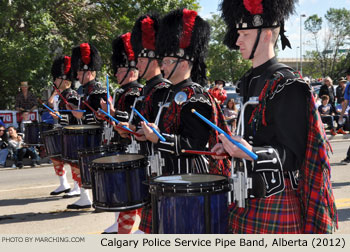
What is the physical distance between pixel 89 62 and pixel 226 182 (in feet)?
16.2

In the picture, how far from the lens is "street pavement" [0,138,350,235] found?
19.1 feet

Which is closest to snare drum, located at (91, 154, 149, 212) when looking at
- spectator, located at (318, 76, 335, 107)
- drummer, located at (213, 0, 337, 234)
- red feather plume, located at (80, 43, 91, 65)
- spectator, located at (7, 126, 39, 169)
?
drummer, located at (213, 0, 337, 234)

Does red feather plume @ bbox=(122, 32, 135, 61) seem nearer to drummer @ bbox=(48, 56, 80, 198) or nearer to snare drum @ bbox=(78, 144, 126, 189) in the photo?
snare drum @ bbox=(78, 144, 126, 189)

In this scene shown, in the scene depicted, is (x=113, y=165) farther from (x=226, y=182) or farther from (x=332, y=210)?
(x=332, y=210)

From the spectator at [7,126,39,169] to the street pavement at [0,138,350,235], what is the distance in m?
1.33

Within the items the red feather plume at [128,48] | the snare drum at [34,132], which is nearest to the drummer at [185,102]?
the red feather plume at [128,48]

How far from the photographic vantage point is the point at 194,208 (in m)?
2.53

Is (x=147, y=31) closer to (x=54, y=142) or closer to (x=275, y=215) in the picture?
(x=54, y=142)

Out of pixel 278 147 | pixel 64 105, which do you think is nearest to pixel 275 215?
pixel 278 147

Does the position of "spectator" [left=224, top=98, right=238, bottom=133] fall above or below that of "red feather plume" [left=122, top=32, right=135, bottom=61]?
below

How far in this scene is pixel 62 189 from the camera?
7.69m

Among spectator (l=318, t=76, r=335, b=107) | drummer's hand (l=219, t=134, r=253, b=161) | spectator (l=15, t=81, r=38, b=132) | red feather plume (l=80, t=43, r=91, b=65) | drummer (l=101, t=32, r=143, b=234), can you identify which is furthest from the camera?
spectator (l=318, t=76, r=335, b=107)

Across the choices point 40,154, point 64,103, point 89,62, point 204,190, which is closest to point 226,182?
point 204,190

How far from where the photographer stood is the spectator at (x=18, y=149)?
11328mm
